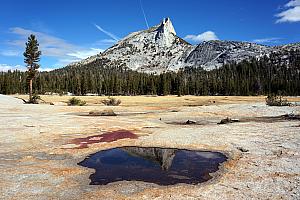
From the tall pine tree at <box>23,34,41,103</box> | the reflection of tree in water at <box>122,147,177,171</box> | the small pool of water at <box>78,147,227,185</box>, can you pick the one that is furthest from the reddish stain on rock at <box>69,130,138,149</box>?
the tall pine tree at <box>23,34,41,103</box>

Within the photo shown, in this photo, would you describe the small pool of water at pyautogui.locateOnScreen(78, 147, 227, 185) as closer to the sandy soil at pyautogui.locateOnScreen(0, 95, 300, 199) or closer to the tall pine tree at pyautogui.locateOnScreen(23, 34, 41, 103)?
the sandy soil at pyautogui.locateOnScreen(0, 95, 300, 199)

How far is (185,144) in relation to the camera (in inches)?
955

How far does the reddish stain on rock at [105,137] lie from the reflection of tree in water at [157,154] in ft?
11.1

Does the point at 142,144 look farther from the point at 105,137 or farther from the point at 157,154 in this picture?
the point at 105,137

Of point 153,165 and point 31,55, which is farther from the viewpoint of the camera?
point 31,55

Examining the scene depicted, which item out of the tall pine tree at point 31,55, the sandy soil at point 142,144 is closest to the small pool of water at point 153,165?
the sandy soil at point 142,144

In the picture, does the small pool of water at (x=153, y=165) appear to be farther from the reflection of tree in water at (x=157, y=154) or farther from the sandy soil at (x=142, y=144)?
the sandy soil at (x=142, y=144)

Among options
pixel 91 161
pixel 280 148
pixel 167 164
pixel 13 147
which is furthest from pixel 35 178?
pixel 280 148

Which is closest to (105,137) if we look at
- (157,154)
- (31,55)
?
(157,154)

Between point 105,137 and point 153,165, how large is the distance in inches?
426

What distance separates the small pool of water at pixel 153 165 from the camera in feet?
50.1

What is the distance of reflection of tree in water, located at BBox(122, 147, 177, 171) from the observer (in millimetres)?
18828

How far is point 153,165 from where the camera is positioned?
711 inches

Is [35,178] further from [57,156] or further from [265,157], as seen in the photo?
A: [265,157]
